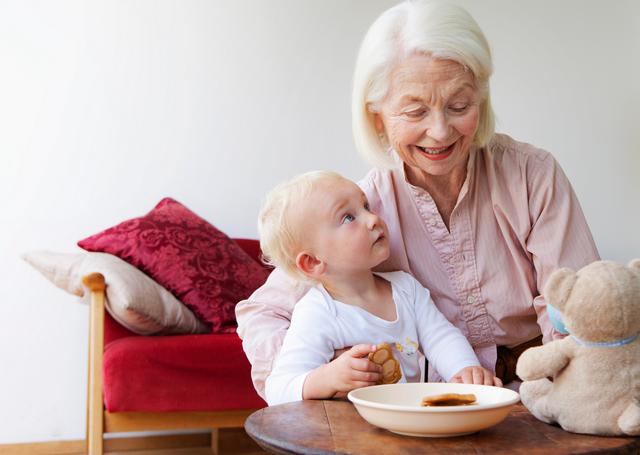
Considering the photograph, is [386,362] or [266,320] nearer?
[386,362]

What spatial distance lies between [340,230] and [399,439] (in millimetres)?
628

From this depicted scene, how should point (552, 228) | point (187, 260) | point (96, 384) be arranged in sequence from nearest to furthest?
1. point (552, 228)
2. point (96, 384)
3. point (187, 260)

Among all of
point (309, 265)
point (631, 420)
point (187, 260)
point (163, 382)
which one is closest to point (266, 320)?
point (309, 265)

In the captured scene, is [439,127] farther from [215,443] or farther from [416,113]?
[215,443]

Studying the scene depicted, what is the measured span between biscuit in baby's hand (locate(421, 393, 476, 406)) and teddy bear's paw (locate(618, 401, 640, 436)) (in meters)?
0.22

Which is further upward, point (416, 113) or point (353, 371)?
point (416, 113)

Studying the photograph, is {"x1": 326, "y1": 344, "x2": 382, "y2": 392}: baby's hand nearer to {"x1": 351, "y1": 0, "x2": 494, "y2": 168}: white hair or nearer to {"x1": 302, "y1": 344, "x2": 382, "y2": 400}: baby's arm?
{"x1": 302, "y1": 344, "x2": 382, "y2": 400}: baby's arm

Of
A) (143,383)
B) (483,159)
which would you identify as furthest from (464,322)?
(143,383)

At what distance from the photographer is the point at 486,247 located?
182cm

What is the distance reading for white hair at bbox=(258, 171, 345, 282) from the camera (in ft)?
5.53

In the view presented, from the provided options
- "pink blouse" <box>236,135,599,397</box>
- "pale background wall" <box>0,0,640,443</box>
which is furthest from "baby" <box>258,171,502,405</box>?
"pale background wall" <box>0,0,640,443</box>

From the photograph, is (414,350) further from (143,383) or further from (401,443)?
(143,383)

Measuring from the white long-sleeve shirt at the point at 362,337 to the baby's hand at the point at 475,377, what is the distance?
0.05m

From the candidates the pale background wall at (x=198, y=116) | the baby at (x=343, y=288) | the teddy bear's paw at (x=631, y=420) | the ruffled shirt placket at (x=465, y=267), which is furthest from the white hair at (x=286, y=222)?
the pale background wall at (x=198, y=116)
